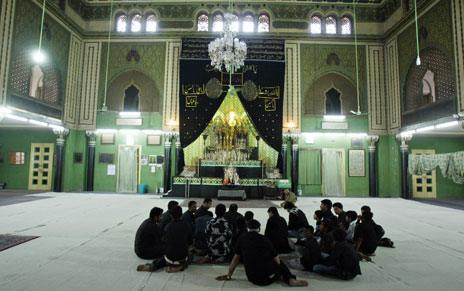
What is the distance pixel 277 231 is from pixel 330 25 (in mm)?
11673

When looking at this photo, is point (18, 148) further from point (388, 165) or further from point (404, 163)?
point (404, 163)

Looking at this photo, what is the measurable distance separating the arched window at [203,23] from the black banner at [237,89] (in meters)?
0.96

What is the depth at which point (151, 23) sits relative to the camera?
1297 centimetres

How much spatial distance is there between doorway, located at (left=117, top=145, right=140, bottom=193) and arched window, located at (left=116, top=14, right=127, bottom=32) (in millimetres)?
5130

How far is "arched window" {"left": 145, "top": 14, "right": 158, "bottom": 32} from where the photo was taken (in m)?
12.9

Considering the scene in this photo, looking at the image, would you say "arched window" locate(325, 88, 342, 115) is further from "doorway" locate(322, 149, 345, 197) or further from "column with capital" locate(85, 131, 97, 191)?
"column with capital" locate(85, 131, 97, 191)

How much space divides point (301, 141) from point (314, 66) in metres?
3.19

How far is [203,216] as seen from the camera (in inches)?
164

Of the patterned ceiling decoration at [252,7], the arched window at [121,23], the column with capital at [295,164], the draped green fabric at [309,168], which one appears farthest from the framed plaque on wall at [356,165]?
the arched window at [121,23]

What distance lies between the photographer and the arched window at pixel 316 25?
505 inches

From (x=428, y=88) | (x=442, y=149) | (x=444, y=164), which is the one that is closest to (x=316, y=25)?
(x=428, y=88)

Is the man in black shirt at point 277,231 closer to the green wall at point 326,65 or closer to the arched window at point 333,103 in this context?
the green wall at point 326,65

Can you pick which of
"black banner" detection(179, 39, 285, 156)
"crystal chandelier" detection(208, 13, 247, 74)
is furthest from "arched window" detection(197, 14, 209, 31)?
"crystal chandelier" detection(208, 13, 247, 74)

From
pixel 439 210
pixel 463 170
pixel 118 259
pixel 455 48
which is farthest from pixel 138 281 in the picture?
pixel 455 48
